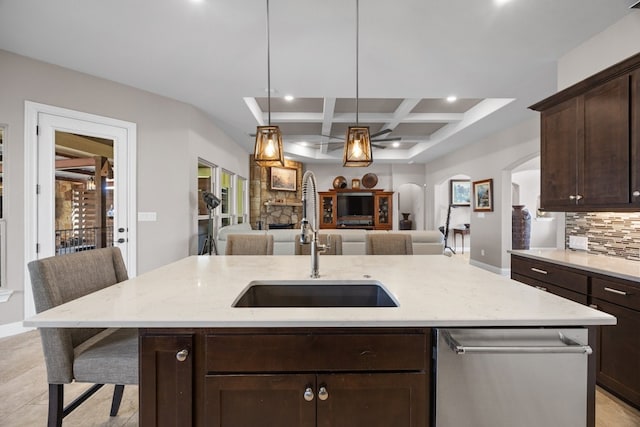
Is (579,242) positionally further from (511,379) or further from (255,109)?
(255,109)

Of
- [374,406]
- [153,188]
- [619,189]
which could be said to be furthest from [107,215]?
[619,189]

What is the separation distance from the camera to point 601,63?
252cm

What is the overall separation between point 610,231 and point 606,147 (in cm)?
78

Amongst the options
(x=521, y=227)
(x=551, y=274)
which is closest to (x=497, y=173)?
(x=521, y=227)

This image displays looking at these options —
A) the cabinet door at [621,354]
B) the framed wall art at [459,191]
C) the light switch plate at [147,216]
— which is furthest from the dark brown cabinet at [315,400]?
the framed wall art at [459,191]

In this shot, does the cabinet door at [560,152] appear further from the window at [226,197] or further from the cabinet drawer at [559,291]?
the window at [226,197]

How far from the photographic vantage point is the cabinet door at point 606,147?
204 cm

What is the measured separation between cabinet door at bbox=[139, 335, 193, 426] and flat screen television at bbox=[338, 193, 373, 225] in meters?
7.94

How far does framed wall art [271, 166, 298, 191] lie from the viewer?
766 cm

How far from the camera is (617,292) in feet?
6.04

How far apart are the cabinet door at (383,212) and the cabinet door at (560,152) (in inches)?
236

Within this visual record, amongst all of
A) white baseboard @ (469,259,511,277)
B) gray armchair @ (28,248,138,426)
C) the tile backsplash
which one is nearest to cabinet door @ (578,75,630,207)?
the tile backsplash

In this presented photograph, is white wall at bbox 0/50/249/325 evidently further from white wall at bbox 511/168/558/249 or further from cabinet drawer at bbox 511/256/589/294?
white wall at bbox 511/168/558/249

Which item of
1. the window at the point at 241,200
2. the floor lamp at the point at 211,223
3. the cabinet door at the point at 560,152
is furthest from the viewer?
the window at the point at 241,200
